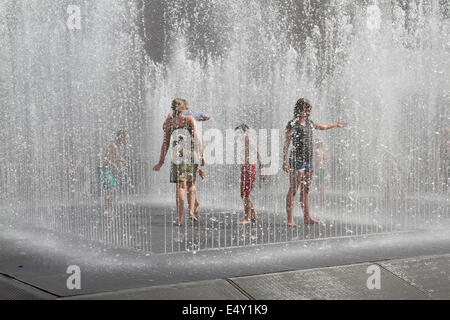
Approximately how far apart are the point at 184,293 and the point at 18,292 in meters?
1.15

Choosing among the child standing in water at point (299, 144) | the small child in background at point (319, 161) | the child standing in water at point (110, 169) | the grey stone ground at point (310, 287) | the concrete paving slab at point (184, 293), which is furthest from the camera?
the small child in background at point (319, 161)

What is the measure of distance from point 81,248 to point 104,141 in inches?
442

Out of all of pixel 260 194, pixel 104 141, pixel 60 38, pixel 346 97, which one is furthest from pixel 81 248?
pixel 346 97

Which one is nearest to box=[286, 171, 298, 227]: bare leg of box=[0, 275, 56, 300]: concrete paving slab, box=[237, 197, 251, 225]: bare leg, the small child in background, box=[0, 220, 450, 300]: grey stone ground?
box=[237, 197, 251, 225]: bare leg

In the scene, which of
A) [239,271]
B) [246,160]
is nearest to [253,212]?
[246,160]

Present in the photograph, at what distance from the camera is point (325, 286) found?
421 centimetres

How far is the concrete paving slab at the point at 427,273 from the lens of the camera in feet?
14.1

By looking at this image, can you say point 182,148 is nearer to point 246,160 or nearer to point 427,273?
point 246,160

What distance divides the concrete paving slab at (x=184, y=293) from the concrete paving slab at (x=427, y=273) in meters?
1.37

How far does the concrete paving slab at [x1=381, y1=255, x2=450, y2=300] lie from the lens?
14.1 feet

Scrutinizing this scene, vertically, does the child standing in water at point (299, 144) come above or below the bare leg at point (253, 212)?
above

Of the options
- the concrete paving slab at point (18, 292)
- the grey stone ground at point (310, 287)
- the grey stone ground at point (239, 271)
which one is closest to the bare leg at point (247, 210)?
the grey stone ground at point (239, 271)

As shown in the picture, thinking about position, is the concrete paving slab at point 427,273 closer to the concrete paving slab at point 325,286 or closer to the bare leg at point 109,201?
the concrete paving slab at point 325,286

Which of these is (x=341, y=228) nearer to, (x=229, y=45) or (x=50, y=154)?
(x=50, y=154)
